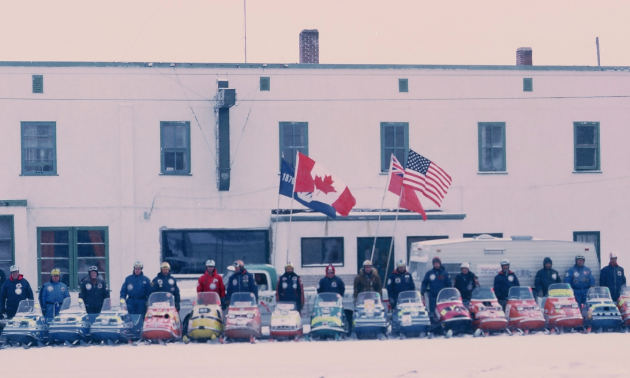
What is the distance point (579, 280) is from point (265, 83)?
1039 cm

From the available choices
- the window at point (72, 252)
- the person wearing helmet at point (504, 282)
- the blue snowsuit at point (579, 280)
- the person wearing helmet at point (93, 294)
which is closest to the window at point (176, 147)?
the window at point (72, 252)

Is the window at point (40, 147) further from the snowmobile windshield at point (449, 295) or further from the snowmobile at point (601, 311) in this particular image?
the snowmobile at point (601, 311)

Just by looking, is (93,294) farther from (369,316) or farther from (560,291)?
(560,291)

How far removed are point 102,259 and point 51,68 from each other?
214 inches

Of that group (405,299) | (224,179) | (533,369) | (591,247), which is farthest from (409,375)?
(224,179)

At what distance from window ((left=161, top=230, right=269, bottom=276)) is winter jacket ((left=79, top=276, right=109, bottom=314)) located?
244 inches

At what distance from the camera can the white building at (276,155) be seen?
24859 millimetres

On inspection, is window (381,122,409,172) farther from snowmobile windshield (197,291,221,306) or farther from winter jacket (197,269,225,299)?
snowmobile windshield (197,291,221,306)

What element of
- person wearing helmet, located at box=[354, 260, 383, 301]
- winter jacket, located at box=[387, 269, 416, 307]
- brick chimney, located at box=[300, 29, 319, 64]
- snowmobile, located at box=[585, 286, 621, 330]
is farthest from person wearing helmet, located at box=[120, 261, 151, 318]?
brick chimney, located at box=[300, 29, 319, 64]

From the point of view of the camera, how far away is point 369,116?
26016 millimetres

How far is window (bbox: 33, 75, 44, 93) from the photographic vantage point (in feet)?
82.2

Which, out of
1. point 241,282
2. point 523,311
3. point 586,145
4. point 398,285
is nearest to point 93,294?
point 241,282

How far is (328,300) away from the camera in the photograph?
18344 mm

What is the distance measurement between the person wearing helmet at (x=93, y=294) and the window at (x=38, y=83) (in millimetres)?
8210
